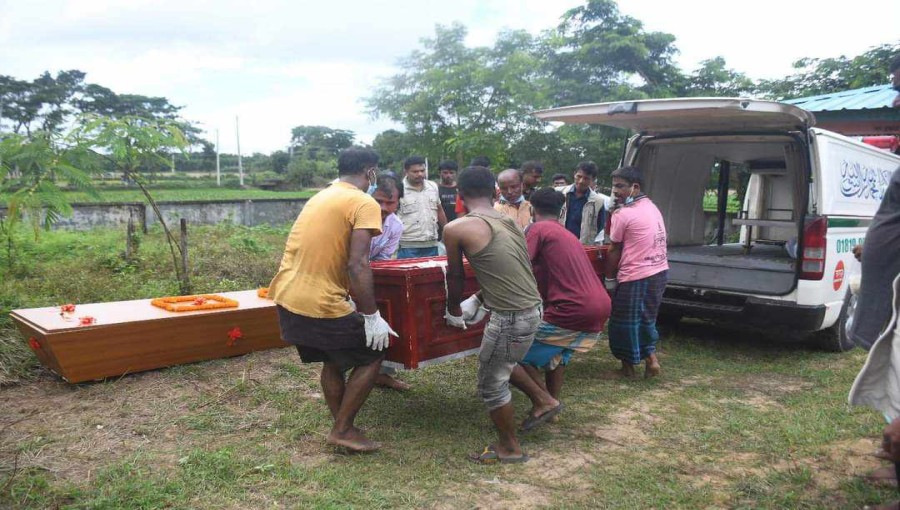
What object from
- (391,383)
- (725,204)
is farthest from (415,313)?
(725,204)

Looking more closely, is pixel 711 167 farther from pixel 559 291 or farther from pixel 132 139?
pixel 132 139

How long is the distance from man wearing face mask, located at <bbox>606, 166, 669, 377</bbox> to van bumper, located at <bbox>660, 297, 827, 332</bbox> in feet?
2.92

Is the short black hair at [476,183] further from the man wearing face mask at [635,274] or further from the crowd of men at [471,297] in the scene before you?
the man wearing face mask at [635,274]

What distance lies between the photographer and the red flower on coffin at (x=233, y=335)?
476cm

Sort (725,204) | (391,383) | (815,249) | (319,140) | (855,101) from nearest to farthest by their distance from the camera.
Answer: (391,383) < (815,249) < (725,204) < (855,101) < (319,140)

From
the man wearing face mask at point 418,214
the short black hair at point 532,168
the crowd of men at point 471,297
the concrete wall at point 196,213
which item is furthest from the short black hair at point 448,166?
the concrete wall at point 196,213

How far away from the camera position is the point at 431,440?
360 centimetres

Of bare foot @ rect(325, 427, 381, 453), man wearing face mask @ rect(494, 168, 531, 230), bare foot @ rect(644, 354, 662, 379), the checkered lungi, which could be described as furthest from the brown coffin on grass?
bare foot @ rect(644, 354, 662, 379)

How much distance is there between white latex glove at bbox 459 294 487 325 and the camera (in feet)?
11.3

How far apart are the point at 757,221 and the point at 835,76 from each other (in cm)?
1144

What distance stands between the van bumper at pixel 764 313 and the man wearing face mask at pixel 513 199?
1535 millimetres

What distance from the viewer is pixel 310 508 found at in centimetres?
279

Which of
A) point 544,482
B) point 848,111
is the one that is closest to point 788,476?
point 544,482

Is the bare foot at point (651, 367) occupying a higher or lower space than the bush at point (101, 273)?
lower
